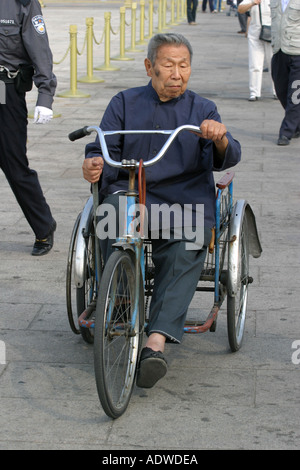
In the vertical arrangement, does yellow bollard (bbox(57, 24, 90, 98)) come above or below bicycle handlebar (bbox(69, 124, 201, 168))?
below

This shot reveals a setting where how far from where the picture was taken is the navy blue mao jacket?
13.3 ft

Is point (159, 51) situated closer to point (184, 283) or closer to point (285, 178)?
point (184, 283)

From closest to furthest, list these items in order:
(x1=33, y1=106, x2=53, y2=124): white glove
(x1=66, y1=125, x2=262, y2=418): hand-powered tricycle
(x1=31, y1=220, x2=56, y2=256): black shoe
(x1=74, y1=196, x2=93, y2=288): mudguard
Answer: (x1=66, y1=125, x2=262, y2=418): hand-powered tricycle, (x1=74, y1=196, x2=93, y2=288): mudguard, (x1=33, y1=106, x2=53, y2=124): white glove, (x1=31, y1=220, x2=56, y2=256): black shoe

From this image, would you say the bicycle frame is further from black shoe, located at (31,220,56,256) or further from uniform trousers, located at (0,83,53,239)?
black shoe, located at (31,220,56,256)

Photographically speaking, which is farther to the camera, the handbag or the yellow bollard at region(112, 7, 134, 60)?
the yellow bollard at region(112, 7, 134, 60)

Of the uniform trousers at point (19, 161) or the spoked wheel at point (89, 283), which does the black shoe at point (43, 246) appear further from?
the spoked wheel at point (89, 283)

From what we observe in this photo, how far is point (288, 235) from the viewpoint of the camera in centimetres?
627

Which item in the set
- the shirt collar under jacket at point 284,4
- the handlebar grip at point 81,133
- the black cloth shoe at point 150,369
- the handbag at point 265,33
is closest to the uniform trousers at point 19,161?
the handlebar grip at point 81,133

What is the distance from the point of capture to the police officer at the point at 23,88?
5.47 metres

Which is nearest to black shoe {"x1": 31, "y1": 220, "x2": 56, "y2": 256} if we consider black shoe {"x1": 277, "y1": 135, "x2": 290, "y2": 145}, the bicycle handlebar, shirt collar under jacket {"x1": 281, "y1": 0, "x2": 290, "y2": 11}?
the bicycle handlebar

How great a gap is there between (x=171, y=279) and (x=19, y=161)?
6.71 ft

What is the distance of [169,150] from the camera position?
13.4ft

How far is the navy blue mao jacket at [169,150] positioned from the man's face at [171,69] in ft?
0.29

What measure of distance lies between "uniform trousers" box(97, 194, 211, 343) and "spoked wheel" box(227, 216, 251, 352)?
0.46 feet
